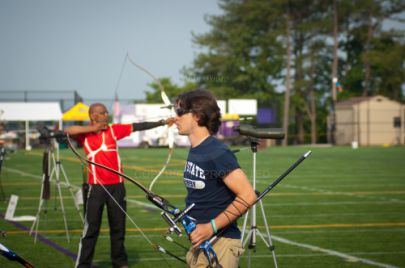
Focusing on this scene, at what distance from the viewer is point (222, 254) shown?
502 centimetres

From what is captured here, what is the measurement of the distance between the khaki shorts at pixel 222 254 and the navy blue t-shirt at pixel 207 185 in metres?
0.05

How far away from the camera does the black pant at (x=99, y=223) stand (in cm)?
892

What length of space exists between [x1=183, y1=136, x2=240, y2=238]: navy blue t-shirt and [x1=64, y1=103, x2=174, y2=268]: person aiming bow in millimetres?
3869

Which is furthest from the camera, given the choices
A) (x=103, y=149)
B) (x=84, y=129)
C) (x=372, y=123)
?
(x=372, y=123)

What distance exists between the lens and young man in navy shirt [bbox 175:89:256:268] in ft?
15.6

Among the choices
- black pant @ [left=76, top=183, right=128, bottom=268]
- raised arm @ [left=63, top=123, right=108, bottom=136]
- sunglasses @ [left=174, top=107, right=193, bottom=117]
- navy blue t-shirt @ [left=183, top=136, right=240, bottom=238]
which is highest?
sunglasses @ [left=174, top=107, right=193, bottom=117]

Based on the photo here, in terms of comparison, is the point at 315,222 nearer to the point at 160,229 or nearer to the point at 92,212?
the point at 160,229

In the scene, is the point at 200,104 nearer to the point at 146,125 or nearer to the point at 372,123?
the point at 146,125

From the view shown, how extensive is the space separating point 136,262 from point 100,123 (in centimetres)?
221

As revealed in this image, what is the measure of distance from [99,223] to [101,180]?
1.72ft

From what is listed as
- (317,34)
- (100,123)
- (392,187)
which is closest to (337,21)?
(317,34)

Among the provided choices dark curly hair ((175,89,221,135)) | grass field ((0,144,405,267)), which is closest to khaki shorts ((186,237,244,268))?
dark curly hair ((175,89,221,135))

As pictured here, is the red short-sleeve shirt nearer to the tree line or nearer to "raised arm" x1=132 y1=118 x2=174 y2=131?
"raised arm" x1=132 y1=118 x2=174 y2=131

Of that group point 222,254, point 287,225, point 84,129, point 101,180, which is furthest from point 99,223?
point 287,225
